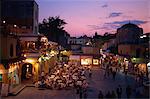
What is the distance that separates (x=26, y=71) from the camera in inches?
1523

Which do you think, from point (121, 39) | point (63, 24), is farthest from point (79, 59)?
point (63, 24)

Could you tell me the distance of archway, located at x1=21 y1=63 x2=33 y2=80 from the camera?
37.8m

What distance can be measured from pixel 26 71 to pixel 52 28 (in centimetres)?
5461

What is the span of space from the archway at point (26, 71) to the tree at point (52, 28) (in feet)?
168

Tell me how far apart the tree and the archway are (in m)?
51.2

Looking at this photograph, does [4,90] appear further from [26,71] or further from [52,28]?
[52,28]

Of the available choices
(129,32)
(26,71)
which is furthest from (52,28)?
(26,71)

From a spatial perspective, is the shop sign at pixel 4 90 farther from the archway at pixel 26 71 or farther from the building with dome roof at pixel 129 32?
the building with dome roof at pixel 129 32

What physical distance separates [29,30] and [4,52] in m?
25.6

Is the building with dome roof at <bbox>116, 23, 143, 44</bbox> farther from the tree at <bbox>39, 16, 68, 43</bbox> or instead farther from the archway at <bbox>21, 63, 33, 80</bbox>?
the archway at <bbox>21, 63, 33, 80</bbox>

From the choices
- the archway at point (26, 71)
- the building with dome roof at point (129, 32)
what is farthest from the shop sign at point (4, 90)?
the building with dome roof at point (129, 32)

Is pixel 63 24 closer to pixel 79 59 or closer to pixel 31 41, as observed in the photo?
pixel 79 59

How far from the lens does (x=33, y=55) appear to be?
3644cm

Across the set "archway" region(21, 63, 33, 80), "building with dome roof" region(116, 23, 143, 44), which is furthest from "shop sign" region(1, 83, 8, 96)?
"building with dome roof" region(116, 23, 143, 44)
